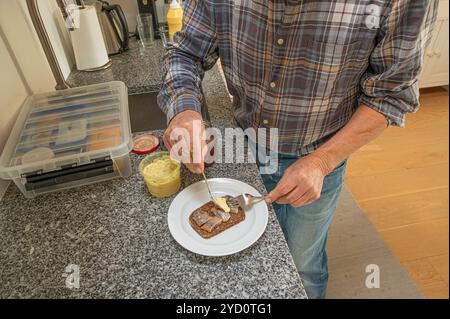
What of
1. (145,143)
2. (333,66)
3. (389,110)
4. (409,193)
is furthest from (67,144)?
(409,193)

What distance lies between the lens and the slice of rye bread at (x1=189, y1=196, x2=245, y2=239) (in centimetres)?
62

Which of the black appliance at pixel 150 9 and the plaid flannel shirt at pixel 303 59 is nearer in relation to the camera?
the plaid flannel shirt at pixel 303 59

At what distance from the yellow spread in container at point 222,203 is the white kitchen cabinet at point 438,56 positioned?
228cm

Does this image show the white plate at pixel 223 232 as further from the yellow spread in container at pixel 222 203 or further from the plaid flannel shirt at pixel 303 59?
the plaid flannel shirt at pixel 303 59

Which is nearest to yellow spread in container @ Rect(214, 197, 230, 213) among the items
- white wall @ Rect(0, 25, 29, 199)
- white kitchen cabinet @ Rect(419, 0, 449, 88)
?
white wall @ Rect(0, 25, 29, 199)

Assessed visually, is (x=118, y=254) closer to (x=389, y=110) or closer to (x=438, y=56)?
(x=389, y=110)

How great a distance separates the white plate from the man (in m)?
0.05

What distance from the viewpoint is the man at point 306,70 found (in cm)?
67

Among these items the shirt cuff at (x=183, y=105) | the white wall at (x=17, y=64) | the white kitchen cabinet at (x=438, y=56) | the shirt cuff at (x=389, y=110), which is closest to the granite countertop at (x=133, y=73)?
the white wall at (x=17, y=64)

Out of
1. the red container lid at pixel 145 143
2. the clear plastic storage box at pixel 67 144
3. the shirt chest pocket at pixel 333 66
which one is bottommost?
the red container lid at pixel 145 143

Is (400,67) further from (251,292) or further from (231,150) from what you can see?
(251,292)

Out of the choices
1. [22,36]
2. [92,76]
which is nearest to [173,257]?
[22,36]

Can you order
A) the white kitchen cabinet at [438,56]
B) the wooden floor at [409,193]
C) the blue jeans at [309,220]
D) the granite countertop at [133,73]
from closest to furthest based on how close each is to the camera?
the blue jeans at [309,220]
the granite countertop at [133,73]
the wooden floor at [409,193]
the white kitchen cabinet at [438,56]
